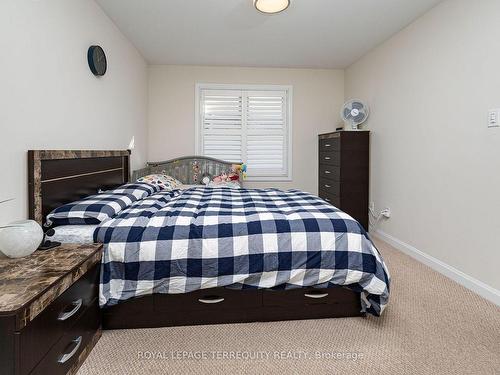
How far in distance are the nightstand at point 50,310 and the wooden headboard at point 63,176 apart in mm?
438

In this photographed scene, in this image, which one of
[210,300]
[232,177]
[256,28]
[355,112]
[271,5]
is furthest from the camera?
[232,177]

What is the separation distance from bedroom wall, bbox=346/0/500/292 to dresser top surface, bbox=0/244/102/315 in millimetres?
2715

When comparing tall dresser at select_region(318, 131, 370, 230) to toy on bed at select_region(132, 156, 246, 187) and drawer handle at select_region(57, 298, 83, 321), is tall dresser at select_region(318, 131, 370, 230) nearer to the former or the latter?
toy on bed at select_region(132, 156, 246, 187)

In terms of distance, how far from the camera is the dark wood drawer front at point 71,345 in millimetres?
1260

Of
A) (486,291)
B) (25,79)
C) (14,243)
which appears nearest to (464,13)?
(486,291)

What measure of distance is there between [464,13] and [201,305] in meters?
3.03

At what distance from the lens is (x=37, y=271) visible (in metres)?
1.37

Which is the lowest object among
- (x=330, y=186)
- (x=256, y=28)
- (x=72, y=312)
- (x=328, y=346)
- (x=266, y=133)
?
(x=328, y=346)

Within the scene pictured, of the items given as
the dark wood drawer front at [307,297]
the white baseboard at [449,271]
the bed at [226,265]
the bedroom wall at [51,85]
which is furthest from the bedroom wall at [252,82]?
the dark wood drawer front at [307,297]

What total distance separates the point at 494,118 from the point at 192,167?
11.8ft

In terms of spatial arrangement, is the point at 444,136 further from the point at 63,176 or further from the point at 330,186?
the point at 63,176

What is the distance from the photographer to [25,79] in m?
1.84

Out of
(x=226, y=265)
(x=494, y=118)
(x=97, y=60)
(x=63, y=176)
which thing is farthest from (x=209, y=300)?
(x=494, y=118)

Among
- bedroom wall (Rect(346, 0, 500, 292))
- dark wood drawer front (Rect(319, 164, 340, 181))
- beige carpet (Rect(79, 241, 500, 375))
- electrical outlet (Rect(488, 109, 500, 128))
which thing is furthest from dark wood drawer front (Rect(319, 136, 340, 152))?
beige carpet (Rect(79, 241, 500, 375))
